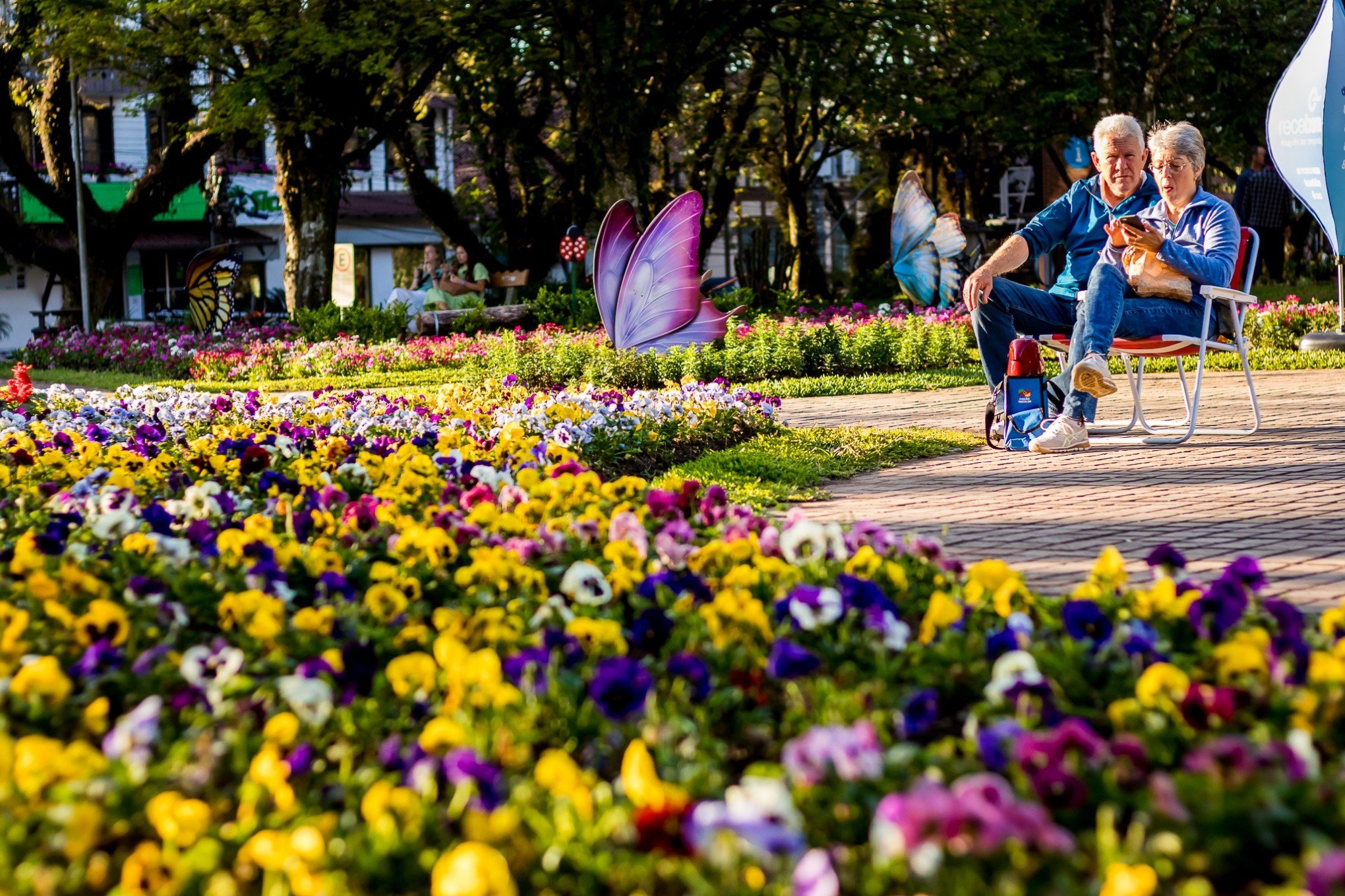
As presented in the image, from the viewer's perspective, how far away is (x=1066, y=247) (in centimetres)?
791

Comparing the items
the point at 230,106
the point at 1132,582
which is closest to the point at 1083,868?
the point at 1132,582

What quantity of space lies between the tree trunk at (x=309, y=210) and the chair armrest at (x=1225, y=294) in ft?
59.6

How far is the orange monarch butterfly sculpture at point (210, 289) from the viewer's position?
968 inches

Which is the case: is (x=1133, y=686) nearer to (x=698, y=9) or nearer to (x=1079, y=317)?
(x=1079, y=317)

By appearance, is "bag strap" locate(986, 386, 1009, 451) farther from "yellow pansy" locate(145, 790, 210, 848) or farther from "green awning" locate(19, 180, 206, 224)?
"green awning" locate(19, 180, 206, 224)

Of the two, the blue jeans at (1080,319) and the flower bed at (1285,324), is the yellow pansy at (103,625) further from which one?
the flower bed at (1285,324)

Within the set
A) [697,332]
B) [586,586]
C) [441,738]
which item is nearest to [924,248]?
[697,332]

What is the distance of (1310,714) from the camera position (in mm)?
2506

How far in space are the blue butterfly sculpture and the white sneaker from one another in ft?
46.3

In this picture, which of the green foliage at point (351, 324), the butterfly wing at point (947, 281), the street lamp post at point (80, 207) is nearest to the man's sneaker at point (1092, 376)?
the green foliage at point (351, 324)

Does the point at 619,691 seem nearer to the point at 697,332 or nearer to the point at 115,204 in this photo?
the point at 697,332

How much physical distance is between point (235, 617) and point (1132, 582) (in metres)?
2.40

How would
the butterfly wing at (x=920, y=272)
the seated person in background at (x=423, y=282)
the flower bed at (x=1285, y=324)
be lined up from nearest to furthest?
the flower bed at (x=1285, y=324)
the butterfly wing at (x=920, y=272)
the seated person in background at (x=423, y=282)

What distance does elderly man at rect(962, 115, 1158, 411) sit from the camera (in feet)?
25.2
